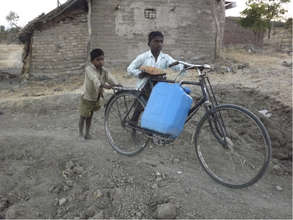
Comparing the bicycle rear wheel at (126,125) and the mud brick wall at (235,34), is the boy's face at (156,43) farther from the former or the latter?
the mud brick wall at (235,34)

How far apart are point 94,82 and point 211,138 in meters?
1.70

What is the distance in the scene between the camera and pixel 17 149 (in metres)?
3.57

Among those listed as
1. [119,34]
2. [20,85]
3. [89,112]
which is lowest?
[20,85]

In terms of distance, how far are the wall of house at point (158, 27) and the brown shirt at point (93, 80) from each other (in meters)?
6.52

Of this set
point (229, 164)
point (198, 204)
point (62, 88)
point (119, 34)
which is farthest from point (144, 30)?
point (198, 204)

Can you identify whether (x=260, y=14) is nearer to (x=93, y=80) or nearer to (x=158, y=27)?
(x=158, y=27)

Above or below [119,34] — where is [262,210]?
below

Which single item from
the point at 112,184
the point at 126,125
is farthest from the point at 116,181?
the point at 126,125

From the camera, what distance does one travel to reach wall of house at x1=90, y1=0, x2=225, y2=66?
377 inches

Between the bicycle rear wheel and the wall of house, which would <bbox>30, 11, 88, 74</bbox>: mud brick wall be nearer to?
the wall of house

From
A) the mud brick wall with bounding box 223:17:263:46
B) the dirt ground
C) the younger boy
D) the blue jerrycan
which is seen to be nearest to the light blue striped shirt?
the younger boy

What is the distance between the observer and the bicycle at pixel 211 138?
8.37 ft

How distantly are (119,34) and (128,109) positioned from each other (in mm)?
7006

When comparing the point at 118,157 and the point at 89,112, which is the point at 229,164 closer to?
the point at 118,157
